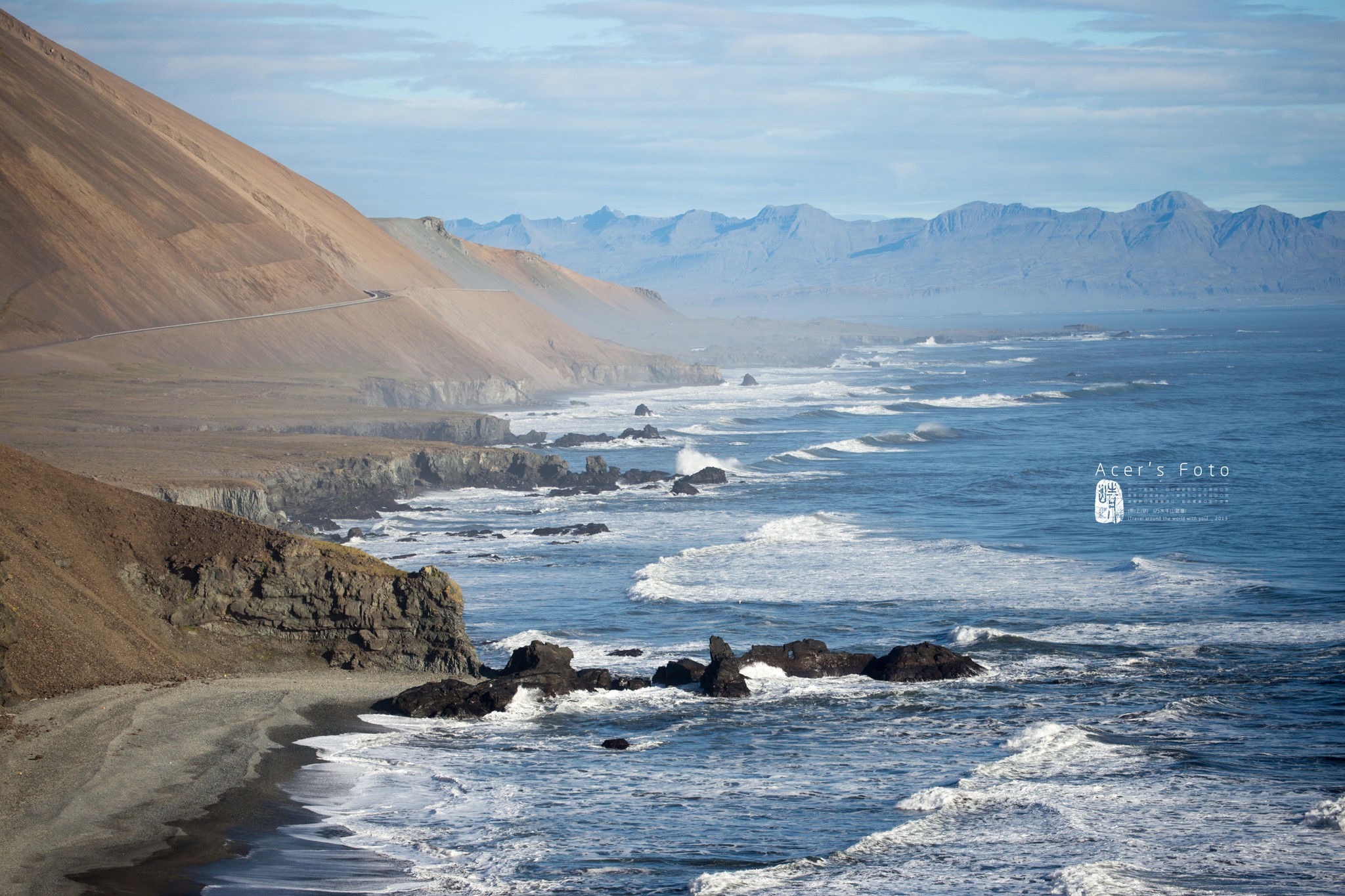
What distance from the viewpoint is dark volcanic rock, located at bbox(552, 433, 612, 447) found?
71.4m

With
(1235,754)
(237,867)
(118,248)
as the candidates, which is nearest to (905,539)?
(1235,754)

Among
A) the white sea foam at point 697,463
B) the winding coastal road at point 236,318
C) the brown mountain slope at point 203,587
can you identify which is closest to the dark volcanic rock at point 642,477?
the white sea foam at point 697,463

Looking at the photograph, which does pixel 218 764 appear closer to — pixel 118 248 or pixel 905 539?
pixel 905 539

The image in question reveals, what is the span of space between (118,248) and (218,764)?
265 feet

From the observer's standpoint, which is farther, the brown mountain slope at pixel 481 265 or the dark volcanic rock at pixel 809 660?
the brown mountain slope at pixel 481 265

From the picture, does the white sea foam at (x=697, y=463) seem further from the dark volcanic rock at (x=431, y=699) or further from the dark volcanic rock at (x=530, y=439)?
the dark volcanic rock at (x=431, y=699)

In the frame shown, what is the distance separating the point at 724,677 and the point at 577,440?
47.3 meters

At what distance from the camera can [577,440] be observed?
236 feet

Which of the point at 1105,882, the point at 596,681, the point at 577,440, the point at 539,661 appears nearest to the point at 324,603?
the point at 539,661

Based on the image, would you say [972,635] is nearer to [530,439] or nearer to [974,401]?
[530,439]

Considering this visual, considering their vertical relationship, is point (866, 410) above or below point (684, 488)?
above

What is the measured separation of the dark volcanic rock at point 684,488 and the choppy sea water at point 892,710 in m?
0.61

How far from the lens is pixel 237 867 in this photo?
52.5 ft

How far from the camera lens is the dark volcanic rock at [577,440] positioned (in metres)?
71.4
